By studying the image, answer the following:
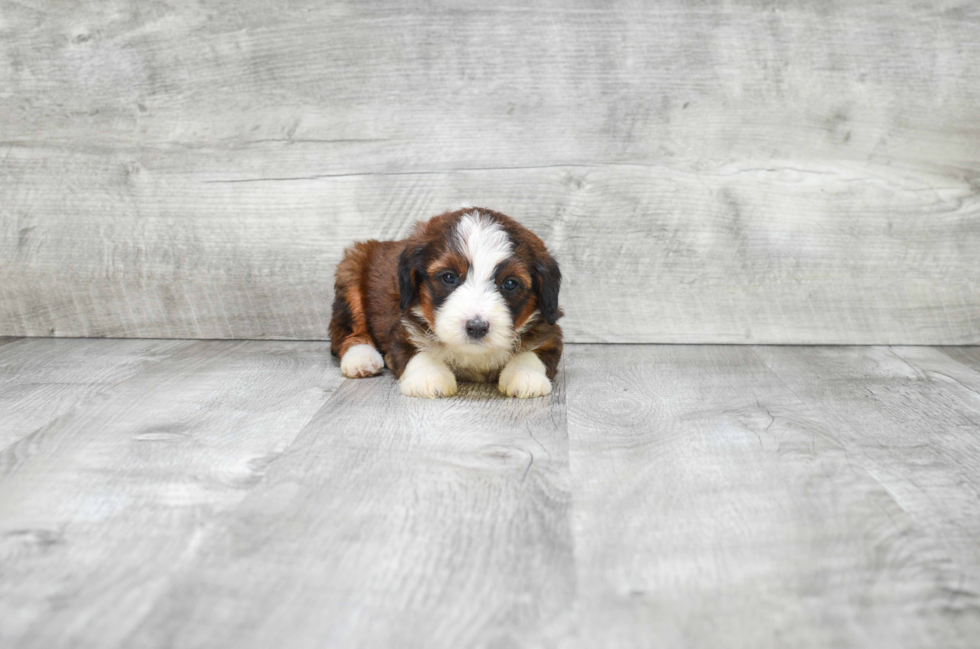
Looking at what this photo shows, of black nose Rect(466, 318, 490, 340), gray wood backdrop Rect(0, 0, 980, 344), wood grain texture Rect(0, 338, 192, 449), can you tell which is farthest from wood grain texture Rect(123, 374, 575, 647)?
gray wood backdrop Rect(0, 0, 980, 344)

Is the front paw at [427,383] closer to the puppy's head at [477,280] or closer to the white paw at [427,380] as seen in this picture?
the white paw at [427,380]

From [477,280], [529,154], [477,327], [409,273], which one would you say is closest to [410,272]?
[409,273]

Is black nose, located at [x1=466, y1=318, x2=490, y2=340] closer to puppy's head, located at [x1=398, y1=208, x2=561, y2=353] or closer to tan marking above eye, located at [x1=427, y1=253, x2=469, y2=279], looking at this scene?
puppy's head, located at [x1=398, y1=208, x2=561, y2=353]

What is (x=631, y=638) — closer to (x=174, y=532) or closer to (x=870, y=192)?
(x=174, y=532)

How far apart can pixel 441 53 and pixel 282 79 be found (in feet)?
2.71

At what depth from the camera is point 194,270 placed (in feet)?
13.8

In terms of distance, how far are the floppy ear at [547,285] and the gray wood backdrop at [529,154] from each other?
100cm

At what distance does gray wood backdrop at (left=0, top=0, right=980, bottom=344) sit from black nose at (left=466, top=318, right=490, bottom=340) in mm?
1368

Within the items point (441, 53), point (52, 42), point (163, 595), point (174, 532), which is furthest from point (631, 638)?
point (52, 42)

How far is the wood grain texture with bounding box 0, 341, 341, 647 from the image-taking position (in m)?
1.52

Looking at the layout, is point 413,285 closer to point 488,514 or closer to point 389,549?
point 488,514

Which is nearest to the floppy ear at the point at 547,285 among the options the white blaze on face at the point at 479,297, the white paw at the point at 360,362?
the white blaze on face at the point at 479,297

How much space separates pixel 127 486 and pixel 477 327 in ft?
4.08

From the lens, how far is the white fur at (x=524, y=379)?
10.0 feet
